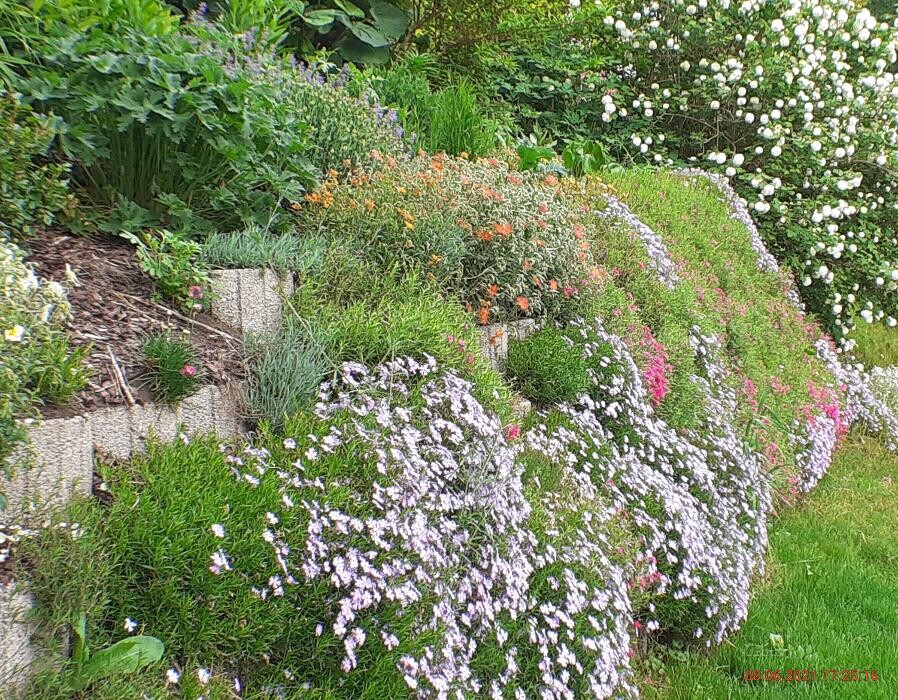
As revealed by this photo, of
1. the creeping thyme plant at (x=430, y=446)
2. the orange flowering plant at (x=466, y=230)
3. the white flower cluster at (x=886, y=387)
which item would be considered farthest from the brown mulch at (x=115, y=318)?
the white flower cluster at (x=886, y=387)

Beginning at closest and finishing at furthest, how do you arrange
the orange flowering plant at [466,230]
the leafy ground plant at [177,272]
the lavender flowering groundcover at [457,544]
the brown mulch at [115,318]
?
the lavender flowering groundcover at [457,544]
the brown mulch at [115,318]
the leafy ground plant at [177,272]
the orange flowering plant at [466,230]

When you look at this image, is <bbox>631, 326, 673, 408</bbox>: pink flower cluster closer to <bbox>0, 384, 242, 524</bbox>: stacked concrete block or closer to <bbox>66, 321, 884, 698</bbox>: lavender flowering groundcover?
<bbox>66, 321, 884, 698</bbox>: lavender flowering groundcover

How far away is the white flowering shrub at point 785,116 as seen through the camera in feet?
29.5

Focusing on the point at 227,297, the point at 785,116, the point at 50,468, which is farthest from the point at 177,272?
the point at 785,116

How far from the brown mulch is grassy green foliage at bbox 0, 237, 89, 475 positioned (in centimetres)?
9

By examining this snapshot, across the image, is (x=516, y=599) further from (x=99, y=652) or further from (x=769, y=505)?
(x=769, y=505)

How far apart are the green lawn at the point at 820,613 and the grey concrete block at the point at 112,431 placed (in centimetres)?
228

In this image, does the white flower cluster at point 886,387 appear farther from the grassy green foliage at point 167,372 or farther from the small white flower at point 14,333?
the small white flower at point 14,333

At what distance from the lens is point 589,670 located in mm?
2846

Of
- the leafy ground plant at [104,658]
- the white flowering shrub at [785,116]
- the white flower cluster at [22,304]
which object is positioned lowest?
the leafy ground plant at [104,658]

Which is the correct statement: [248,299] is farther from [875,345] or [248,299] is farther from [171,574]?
[875,345]

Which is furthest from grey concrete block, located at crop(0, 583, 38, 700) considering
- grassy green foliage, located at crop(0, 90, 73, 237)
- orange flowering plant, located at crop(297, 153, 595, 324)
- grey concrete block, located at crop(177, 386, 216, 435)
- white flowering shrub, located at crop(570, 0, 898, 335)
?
white flowering shrub, located at crop(570, 0, 898, 335)

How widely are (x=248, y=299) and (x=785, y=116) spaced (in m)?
8.19

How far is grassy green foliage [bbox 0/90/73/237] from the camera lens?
2.86 meters
